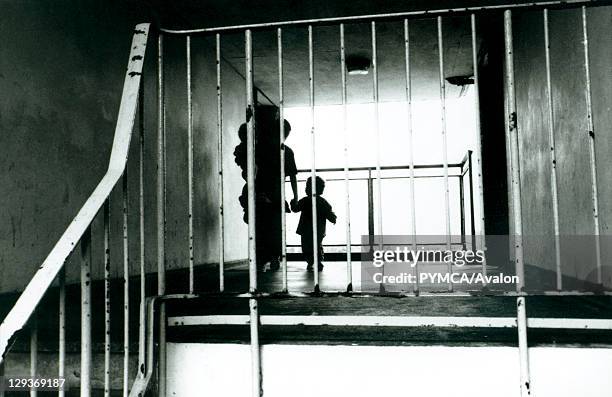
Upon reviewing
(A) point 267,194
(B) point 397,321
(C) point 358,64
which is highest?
(C) point 358,64

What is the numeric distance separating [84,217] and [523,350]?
58.4 inches

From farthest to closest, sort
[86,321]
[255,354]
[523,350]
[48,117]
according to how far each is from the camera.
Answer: [48,117] < [255,354] < [523,350] < [86,321]

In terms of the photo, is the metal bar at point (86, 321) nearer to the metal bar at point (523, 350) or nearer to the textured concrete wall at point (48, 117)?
the metal bar at point (523, 350)

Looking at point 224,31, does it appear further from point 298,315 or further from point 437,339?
point 437,339

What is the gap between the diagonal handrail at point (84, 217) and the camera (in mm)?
1289

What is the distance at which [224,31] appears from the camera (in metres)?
1.97

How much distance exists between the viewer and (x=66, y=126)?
344cm

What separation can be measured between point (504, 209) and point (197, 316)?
4184mm

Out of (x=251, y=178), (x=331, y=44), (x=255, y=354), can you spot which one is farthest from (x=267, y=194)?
(x=255, y=354)

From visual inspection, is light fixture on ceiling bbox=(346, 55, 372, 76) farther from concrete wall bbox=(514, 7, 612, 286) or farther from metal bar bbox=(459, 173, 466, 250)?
concrete wall bbox=(514, 7, 612, 286)

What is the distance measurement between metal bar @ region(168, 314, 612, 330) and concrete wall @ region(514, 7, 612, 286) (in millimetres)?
904

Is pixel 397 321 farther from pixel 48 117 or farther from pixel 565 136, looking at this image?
pixel 48 117

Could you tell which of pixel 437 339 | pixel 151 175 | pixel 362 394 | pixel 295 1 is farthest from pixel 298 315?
pixel 295 1

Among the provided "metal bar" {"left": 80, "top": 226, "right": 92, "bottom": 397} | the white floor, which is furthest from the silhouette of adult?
"metal bar" {"left": 80, "top": 226, "right": 92, "bottom": 397}
